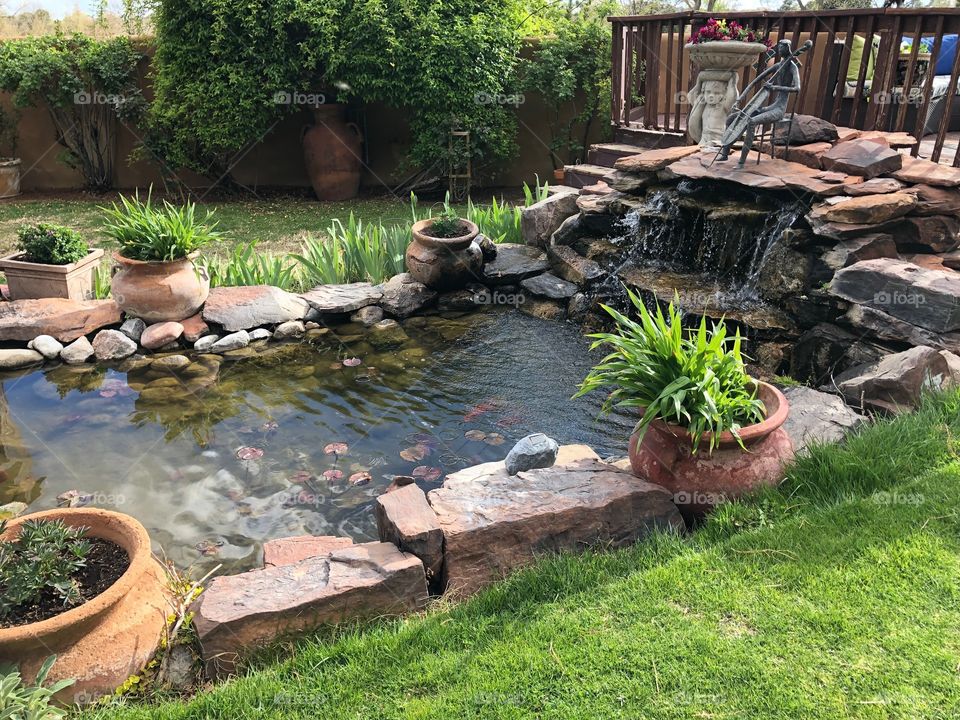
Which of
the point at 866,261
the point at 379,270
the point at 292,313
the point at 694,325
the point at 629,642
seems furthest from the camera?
the point at 379,270

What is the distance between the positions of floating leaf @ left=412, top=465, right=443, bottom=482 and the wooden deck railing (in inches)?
187

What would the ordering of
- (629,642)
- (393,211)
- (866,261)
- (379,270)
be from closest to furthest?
(629,642) → (866,261) → (379,270) → (393,211)

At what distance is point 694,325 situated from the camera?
5586 millimetres

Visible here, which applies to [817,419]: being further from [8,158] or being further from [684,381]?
[8,158]

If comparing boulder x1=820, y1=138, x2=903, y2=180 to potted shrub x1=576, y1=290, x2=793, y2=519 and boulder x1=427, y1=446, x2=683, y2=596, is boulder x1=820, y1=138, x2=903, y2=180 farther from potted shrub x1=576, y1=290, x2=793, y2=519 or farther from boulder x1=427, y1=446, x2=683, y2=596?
boulder x1=427, y1=446, x2=683, y2=596

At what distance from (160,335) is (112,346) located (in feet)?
1.15

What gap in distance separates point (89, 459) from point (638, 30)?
739 centimetres

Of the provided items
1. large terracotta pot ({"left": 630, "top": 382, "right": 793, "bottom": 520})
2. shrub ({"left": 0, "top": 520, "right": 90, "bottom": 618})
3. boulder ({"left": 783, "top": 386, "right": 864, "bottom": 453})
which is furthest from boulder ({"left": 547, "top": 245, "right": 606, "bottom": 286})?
shrub ({"left": 0, "top": 520, "right": 90, "bottom": 618})

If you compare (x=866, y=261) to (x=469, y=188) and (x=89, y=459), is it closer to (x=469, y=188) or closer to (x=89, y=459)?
(x=89, y=459)

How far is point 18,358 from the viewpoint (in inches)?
214

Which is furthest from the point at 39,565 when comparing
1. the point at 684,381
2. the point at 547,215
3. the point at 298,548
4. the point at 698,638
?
the point at 547,215

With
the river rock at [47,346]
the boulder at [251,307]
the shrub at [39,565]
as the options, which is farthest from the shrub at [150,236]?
the shrub at [39,565]

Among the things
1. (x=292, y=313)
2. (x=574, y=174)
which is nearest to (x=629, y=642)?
(x=292, y=313)

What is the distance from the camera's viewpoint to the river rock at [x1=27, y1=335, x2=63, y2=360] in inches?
217
